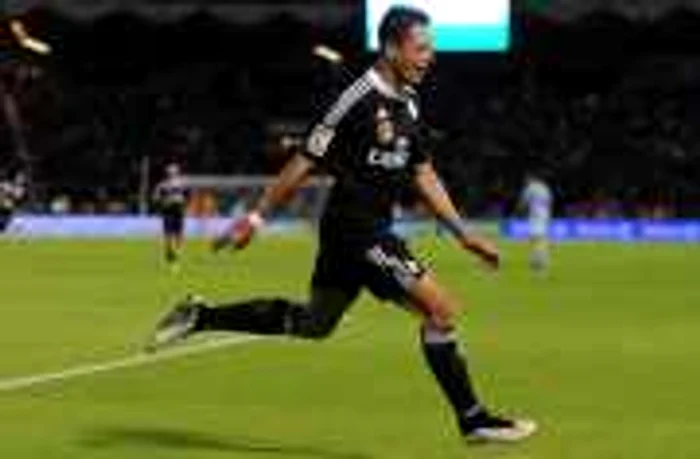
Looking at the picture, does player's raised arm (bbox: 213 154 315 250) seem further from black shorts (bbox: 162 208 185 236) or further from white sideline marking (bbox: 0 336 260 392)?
black shorts (bbox: 162 208 185 236)

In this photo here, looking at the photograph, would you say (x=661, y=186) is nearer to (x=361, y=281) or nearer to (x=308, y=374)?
(x=308, y=374)

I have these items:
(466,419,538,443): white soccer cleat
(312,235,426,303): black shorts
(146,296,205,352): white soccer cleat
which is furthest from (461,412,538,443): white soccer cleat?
(146,296,205,352): white soccer cleat

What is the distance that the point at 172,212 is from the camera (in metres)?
46.4

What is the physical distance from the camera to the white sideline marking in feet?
58.0

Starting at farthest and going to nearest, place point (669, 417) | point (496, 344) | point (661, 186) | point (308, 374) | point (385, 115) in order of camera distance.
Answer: point (661, 186), point (496, 344), point (308, 374), point (669, 417), point (385, 115)

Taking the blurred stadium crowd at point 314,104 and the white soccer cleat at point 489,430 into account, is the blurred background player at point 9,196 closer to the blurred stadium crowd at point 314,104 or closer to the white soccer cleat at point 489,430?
the blurred stadium crowd at point 314,104

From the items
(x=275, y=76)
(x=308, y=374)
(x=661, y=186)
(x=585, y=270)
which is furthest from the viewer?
(x=275, y=76)

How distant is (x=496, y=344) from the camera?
73.3 ft

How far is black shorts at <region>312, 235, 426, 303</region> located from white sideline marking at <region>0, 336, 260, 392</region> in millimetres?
4223

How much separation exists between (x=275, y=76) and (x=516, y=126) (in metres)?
7.85

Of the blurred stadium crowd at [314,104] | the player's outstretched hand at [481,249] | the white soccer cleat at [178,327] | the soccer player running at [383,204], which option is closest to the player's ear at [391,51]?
the soccer player running at [383,204]

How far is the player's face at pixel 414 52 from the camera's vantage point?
13156 mm

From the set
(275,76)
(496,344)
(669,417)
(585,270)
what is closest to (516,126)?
(275,76)

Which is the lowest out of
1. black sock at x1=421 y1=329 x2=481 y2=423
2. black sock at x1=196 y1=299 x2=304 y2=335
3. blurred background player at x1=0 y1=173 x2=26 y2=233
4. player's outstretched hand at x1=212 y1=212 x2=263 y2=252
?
blurred background player at x1=0 y1=173 x2=26 y2=233
